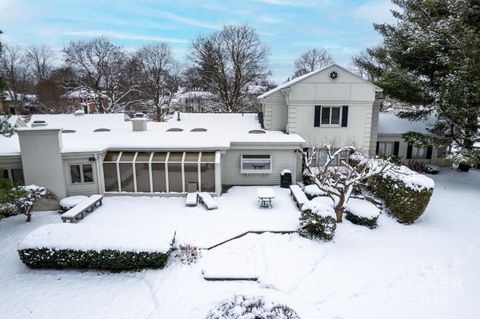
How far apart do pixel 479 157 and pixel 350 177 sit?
7.62 metres

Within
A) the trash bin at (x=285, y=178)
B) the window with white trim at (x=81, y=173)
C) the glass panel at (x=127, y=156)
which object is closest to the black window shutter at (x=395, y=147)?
the trash bin at (x=285, y=178)

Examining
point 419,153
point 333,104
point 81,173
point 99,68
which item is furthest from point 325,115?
point 99,68

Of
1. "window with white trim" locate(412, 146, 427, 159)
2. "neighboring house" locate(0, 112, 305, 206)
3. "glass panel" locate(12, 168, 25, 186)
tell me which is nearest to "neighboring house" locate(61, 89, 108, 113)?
"neighboring house" locate(0, 112, 305, 206)

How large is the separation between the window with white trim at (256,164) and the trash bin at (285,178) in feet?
2.43

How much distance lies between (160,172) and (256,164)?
5.07m

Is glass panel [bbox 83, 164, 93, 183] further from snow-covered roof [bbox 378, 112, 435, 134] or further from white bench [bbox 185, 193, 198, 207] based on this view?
snow-covered roof [bbox 378, 112, 435, 134]

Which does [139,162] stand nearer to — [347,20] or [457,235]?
[457,235]

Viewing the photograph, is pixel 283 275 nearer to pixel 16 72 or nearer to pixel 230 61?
pixel 230 61

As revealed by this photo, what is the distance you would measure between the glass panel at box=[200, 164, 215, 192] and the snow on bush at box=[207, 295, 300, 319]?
24.8 feet

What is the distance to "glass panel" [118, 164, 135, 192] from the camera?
45.6 feet

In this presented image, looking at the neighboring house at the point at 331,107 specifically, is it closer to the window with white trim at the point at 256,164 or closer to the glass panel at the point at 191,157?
the window with white trim at the point at 256,164

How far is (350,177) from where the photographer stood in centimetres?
1122

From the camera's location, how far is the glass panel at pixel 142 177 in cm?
1395

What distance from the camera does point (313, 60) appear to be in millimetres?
40406
